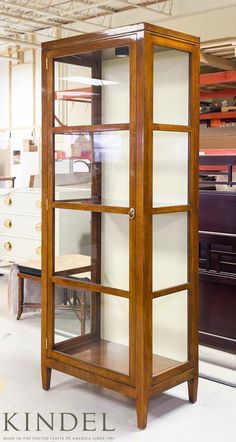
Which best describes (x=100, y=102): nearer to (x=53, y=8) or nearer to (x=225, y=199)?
(x=225, y=199)

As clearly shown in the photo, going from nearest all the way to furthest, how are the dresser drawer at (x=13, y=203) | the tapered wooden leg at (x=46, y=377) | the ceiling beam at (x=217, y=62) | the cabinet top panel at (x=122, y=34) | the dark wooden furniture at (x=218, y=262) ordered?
the cabinet top panel at (x=122, y=34), the tapered wooden leg at (x=46, y=377), the dark wooden furniture at (x=218, y=262), the dresser drawer at (x=13, y=203), the ceiling beam at (x=217, y=62)

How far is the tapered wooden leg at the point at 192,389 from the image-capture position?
3.28 metres

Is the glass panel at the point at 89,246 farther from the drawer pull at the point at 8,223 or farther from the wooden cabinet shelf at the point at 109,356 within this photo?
the drawer pull at the point at 8,223

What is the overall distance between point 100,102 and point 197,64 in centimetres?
60

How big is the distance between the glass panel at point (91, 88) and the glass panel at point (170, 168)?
0.25 metres

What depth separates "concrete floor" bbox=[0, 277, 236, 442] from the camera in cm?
290

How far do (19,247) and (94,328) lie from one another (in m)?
2.61

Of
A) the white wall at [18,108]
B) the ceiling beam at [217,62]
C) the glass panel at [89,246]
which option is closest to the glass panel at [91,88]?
the glass panel at [89,246]

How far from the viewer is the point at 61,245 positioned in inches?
137

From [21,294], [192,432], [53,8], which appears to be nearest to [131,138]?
[192,432]

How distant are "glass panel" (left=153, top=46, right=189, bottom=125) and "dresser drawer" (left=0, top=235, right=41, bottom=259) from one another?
291 centimetres

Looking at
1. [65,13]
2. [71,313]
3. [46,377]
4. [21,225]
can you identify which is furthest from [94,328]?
[65,13]

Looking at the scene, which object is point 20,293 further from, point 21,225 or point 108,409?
point 108,409

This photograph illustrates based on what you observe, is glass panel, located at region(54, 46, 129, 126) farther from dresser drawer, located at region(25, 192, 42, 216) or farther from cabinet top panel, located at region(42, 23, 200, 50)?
dresser drawer, located at region(25, 192, 42, 216)
